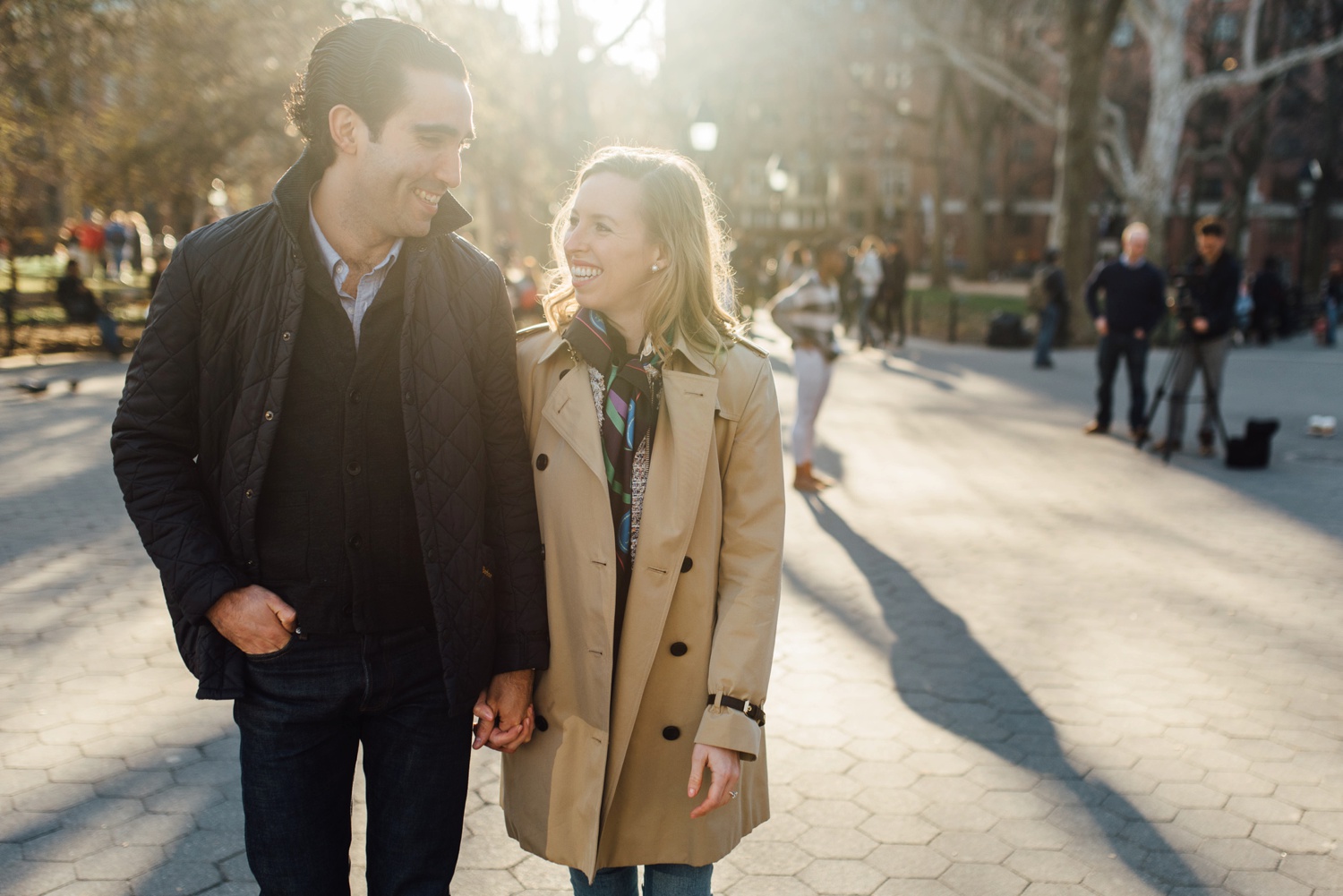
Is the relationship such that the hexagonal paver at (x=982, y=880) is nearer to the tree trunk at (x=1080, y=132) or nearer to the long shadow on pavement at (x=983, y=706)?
the long shadow on pavement at (x=983, y=706)

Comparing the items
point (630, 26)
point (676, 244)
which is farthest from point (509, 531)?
point (630, 26)

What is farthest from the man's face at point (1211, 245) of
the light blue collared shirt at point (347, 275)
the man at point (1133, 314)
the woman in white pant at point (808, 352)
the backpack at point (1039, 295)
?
the light blue collared shirt at point (347, 275)

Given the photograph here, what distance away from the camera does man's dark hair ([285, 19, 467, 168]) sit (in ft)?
6.33

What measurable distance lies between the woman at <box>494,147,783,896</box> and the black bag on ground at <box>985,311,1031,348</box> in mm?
19933

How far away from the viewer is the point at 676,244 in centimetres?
225

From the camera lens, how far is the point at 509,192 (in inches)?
1297

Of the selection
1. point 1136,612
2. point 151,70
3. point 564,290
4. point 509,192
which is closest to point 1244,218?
point 509,192

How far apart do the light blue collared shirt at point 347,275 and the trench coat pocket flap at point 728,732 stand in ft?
3.27

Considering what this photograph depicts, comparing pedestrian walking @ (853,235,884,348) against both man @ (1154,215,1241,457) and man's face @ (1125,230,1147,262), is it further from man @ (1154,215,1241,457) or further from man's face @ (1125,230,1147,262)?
man @ (1154,215,1241,457)

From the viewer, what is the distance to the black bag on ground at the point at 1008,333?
21062 millimetres

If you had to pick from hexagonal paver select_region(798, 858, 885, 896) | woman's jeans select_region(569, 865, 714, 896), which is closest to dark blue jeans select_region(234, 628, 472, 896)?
woman's jeans select_region(569, 865, 714, 896)

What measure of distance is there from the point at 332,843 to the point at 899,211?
215ft

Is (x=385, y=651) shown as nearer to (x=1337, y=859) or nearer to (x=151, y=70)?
(x=1337, y=859)

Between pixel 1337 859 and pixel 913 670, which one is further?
pixel 913 670
